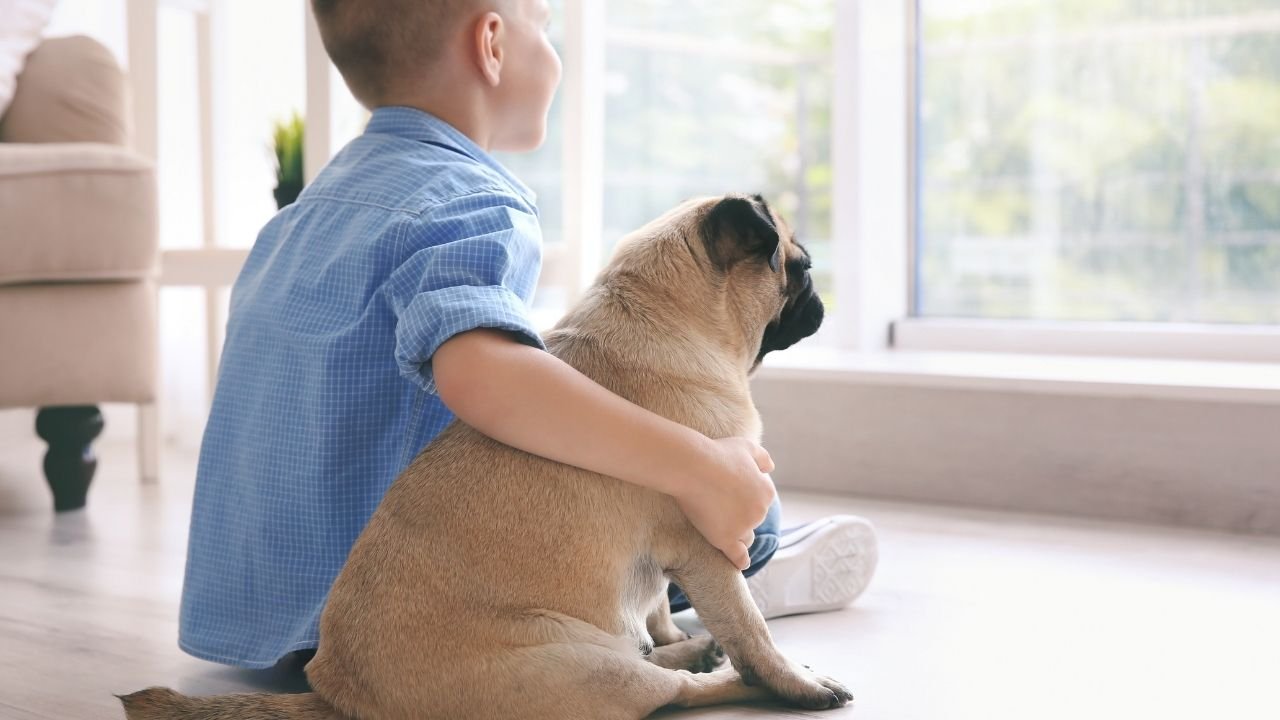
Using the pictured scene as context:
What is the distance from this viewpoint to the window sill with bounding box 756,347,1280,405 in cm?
218

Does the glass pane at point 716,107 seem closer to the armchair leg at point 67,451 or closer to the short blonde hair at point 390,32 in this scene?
the armchair leg at point 67,451

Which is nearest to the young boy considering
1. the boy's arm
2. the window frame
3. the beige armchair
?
the boy's arm

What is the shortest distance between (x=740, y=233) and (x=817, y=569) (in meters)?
0.55

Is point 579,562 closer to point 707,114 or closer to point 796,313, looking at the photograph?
point 796,313

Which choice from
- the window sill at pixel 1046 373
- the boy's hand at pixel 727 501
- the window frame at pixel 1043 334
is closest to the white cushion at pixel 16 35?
the window sill at pixel 1046 373

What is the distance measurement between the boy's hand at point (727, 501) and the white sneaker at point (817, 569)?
372mm

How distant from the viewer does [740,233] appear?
130cm

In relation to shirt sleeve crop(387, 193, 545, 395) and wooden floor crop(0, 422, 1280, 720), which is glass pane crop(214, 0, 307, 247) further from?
shirt sleeve crop(387, 193, 545, 395)

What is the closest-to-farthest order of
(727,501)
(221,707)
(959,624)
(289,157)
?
1. (221,707)
2. (727,501)
3. (959,624)
4. (289,157)

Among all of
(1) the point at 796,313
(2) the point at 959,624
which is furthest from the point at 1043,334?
(1) the point at 796,313

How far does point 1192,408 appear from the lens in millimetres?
2188

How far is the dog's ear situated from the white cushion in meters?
2.11

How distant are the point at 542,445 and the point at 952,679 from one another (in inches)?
21.7

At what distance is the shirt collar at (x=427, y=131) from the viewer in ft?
4.62
